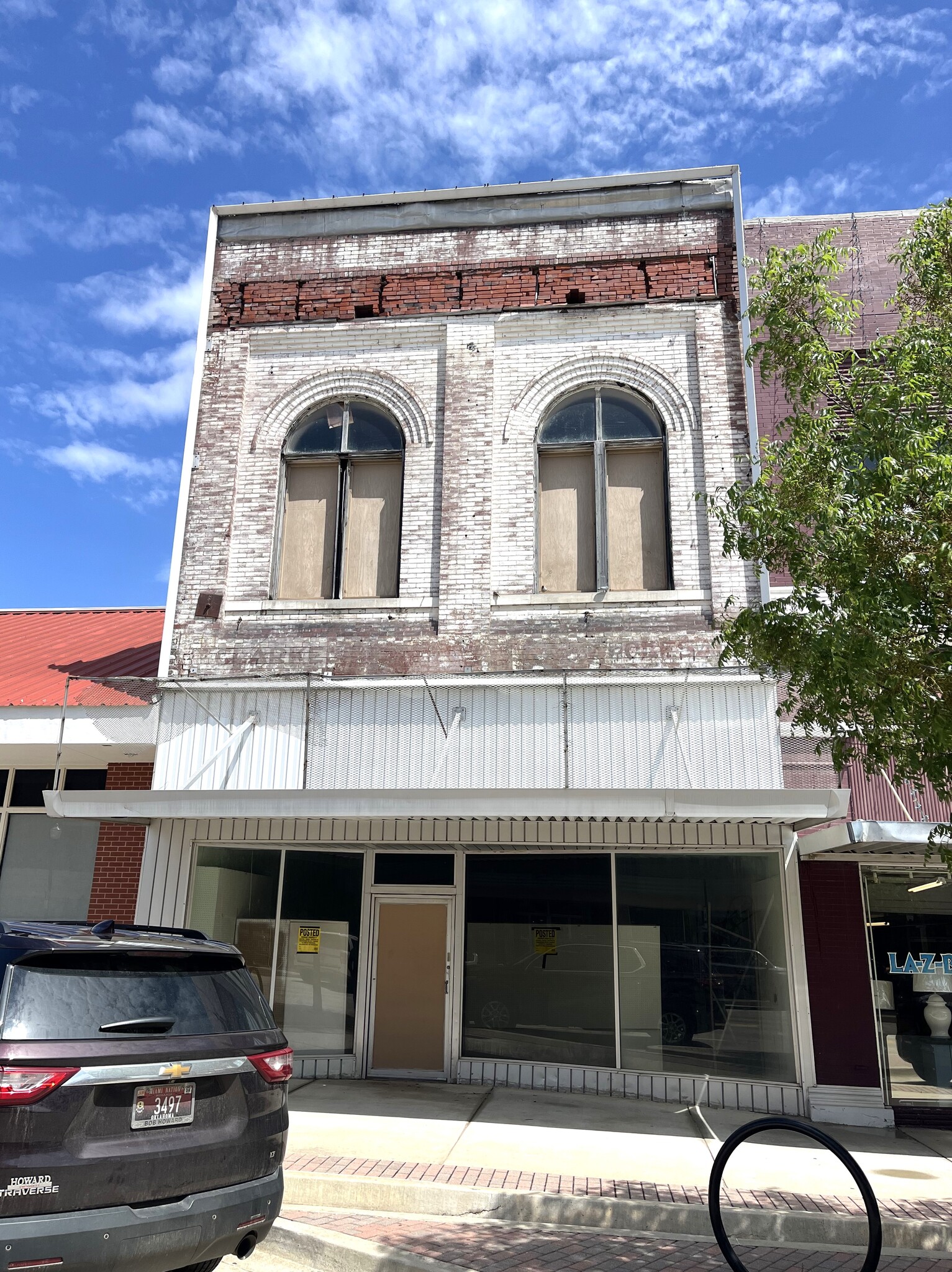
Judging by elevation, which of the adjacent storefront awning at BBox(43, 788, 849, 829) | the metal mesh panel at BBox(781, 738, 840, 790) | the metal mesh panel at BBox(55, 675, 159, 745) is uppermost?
the metal mesh panel at BBox(55, 675, 159, 745)

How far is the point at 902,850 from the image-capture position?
958 centimetres

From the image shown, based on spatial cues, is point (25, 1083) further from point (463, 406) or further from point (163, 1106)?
point (463, 406)

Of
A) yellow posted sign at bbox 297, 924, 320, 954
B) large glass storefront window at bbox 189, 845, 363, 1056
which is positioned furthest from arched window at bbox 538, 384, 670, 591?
yellow posted sign at bbox 297, 924, 320, 954

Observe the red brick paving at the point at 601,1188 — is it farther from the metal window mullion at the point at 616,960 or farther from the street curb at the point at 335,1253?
the metal window mullion at the point at 616,960

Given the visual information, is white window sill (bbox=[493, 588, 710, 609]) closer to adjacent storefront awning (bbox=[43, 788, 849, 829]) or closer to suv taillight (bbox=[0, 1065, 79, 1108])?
adjacent storefront awning (bbox=[43, 788, 849, 829])

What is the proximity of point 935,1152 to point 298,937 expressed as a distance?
652 cm

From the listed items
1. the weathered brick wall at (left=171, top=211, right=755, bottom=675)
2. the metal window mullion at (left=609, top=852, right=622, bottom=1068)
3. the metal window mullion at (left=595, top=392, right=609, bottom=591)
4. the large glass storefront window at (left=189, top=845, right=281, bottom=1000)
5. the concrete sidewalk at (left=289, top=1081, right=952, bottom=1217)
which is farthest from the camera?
the large glass storefront window at (left=189, top=845, right=281, bottom=1000)

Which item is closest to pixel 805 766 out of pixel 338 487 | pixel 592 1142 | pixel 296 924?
pixel 592 1142

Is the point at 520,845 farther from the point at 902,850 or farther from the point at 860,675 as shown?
the point at 860,675

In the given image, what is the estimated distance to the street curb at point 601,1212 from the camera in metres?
6.23

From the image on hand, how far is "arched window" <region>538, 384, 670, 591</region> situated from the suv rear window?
22.7 ft

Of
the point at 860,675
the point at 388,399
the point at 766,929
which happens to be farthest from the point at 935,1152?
the point at 388,399

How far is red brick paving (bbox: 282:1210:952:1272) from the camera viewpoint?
18.8 ft

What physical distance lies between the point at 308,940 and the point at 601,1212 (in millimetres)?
5380
